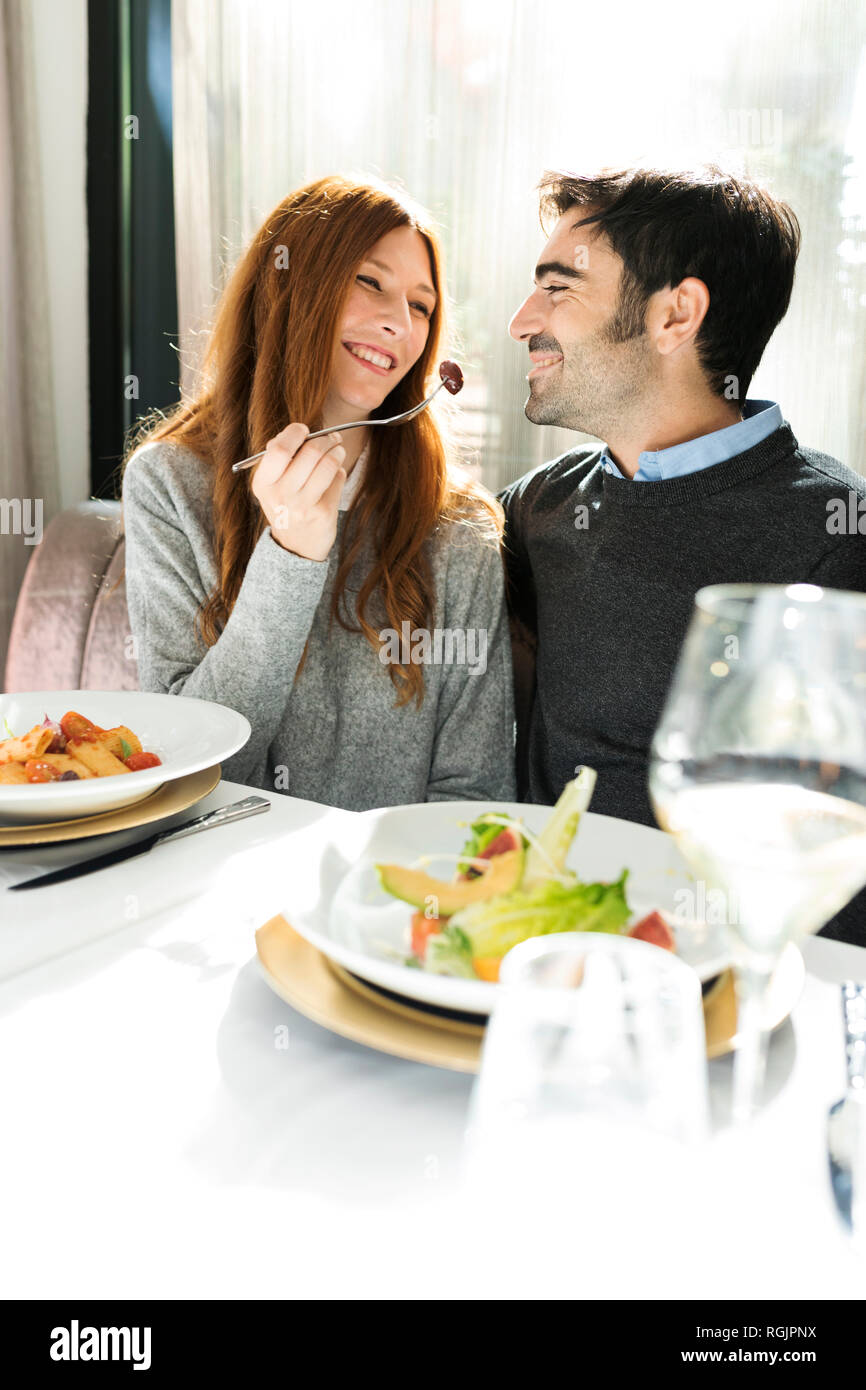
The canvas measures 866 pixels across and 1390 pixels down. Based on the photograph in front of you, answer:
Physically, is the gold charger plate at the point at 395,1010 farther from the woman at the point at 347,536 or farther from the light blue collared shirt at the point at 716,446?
the light blue collared shirt at the point at 716,446

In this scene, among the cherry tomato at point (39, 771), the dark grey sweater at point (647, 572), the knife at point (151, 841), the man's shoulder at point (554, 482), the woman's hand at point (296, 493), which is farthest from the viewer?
the man's shoulder at point (554, 482)

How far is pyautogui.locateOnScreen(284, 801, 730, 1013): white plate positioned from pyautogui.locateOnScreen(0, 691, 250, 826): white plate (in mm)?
188

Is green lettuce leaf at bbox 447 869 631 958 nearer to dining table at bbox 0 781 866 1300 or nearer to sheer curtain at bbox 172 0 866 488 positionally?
dining table at bbox 0 781 866 1300

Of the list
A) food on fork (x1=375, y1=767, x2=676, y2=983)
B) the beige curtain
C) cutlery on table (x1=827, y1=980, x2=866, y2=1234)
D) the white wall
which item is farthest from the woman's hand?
the white wall

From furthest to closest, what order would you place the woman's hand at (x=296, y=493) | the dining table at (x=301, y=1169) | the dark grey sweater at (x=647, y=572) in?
1. the dark grey sweater at (x=647, y=572)
2. the woman's hand at (x=296, y=493)
3. the dining table at (x=301, y=1169)

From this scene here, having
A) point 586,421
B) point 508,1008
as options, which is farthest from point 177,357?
point 508,1008

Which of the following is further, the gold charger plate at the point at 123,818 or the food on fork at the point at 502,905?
the gold charger plate at the point at 123,818

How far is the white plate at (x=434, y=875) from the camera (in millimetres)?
539

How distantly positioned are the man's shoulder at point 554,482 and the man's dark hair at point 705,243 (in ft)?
0.63

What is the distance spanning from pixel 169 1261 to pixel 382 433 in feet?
4.70

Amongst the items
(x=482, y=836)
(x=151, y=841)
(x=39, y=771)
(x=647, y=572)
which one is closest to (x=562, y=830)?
(x=482, y=836)

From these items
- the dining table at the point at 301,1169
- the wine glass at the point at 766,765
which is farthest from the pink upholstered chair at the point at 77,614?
the wine glass at the point at 766,765

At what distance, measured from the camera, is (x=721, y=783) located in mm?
421
